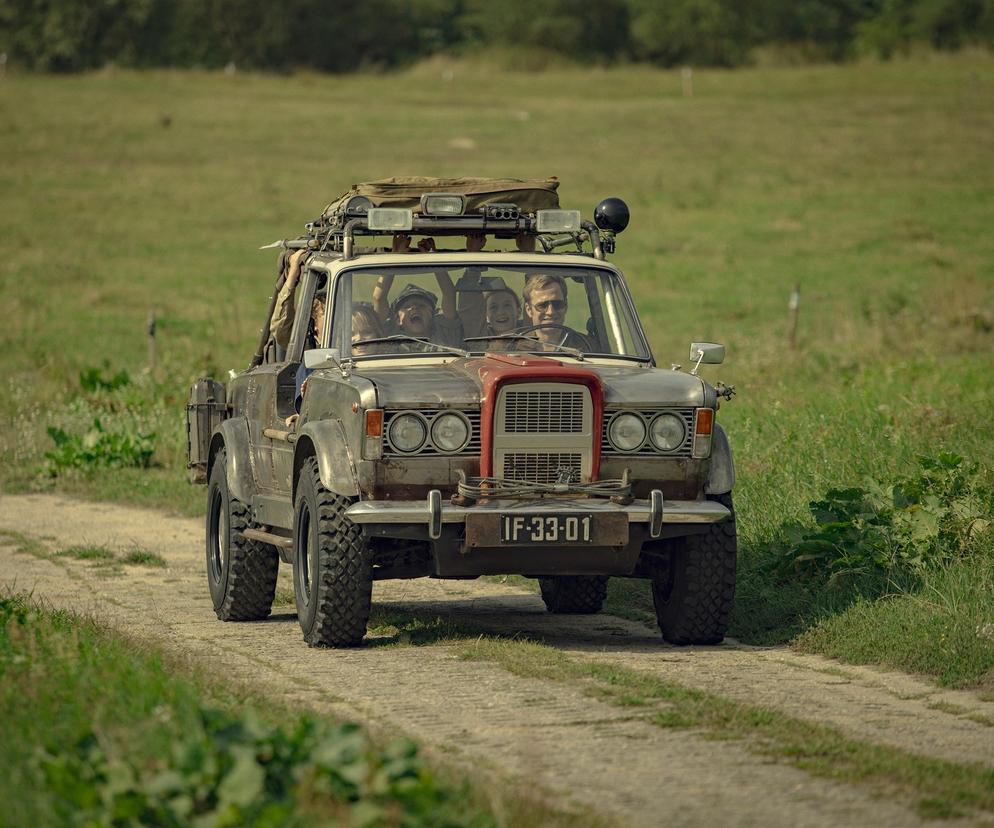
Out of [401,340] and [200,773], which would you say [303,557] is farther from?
[200,773]

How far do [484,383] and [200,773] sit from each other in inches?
155

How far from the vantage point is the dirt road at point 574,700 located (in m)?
6.21

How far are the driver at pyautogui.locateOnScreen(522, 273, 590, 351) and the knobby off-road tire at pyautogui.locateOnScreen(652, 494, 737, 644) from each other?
1.32m

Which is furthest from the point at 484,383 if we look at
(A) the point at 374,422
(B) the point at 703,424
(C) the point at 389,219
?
(C) the point at 389,219

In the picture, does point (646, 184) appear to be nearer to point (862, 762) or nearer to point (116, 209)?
point (116, 209)

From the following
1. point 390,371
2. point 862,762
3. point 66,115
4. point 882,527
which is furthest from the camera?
point 66,115

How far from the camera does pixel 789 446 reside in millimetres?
14133

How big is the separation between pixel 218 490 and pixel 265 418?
90 cm

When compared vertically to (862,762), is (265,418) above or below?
above

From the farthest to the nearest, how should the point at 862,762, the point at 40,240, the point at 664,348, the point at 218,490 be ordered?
the point at 40,240
the point at 664,348
the point at 218,490
the point at 862,762

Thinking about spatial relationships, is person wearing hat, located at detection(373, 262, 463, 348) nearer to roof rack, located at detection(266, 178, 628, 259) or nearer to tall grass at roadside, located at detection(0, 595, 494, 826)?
roof rack, located at detection(266, 178, 628, 259)

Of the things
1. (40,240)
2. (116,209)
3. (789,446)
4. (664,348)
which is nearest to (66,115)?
(116,209)

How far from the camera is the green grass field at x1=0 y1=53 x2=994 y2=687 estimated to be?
13.8 meters

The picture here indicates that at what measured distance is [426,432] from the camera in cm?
914
